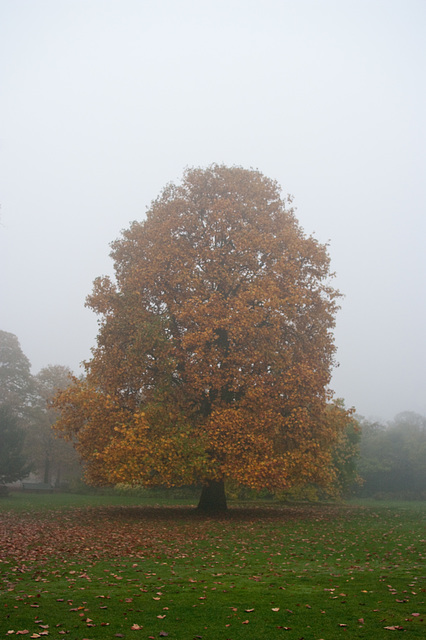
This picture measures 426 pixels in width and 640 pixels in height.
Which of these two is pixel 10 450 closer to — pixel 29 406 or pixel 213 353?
pixel 29 406

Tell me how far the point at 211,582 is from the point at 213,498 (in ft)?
45.7

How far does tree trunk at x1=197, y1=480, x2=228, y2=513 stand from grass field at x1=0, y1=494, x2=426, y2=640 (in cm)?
455

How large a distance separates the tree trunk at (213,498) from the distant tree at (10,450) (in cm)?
2184

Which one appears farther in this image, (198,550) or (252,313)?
(252,313)

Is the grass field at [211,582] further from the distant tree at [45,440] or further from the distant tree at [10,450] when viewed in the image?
the distant tree at [45,440]

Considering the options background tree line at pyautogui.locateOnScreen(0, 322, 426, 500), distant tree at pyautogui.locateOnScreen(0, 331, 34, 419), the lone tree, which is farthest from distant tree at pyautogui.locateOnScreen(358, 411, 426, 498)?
distant tree at pyautogui.locateOnScreen(0, 331, 34, 419)

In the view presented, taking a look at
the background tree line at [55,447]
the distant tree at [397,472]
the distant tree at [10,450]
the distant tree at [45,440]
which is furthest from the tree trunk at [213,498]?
the distant tree at [397,472]

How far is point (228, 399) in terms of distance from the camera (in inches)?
901

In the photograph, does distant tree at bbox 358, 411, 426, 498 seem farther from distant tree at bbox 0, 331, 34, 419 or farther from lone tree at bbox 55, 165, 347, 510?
distant tree at bbox 0, 331, 34, 419

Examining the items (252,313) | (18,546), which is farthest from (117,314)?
(18,546)

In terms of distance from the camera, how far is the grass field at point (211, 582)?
23.7ft

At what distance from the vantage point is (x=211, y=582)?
32.8 feet

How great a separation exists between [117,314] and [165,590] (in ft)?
49.1

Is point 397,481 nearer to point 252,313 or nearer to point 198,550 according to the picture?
point 252,313
